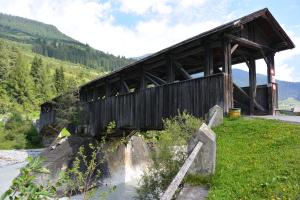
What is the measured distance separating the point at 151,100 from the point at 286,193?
952cm

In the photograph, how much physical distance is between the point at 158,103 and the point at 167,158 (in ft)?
18.7

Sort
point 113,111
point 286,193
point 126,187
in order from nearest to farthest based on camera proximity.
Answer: point 286,193 → point 113,111 → point 126,187

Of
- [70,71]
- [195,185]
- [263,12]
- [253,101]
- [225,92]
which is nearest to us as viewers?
[195,185]

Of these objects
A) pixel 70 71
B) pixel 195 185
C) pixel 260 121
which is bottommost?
pixel 195 185

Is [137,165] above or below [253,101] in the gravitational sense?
below

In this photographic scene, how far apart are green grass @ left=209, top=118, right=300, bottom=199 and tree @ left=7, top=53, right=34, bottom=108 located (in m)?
67.2

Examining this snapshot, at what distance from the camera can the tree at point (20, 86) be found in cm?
7100

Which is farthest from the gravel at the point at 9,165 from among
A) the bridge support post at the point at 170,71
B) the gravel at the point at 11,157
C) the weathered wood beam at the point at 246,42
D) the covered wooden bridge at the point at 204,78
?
the weathered wood beam at the point at 246,42

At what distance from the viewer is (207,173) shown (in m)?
6.37

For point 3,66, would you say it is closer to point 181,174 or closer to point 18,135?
point 18,135

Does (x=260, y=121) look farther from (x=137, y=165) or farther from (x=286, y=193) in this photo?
(x=137, y=165)

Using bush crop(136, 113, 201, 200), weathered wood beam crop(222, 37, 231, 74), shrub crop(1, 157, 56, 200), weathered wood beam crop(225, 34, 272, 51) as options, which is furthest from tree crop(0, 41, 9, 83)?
shrub crop(1, 157, 56, 200)

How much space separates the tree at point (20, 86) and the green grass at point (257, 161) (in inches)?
2647

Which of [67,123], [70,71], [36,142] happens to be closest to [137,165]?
[67,123]
